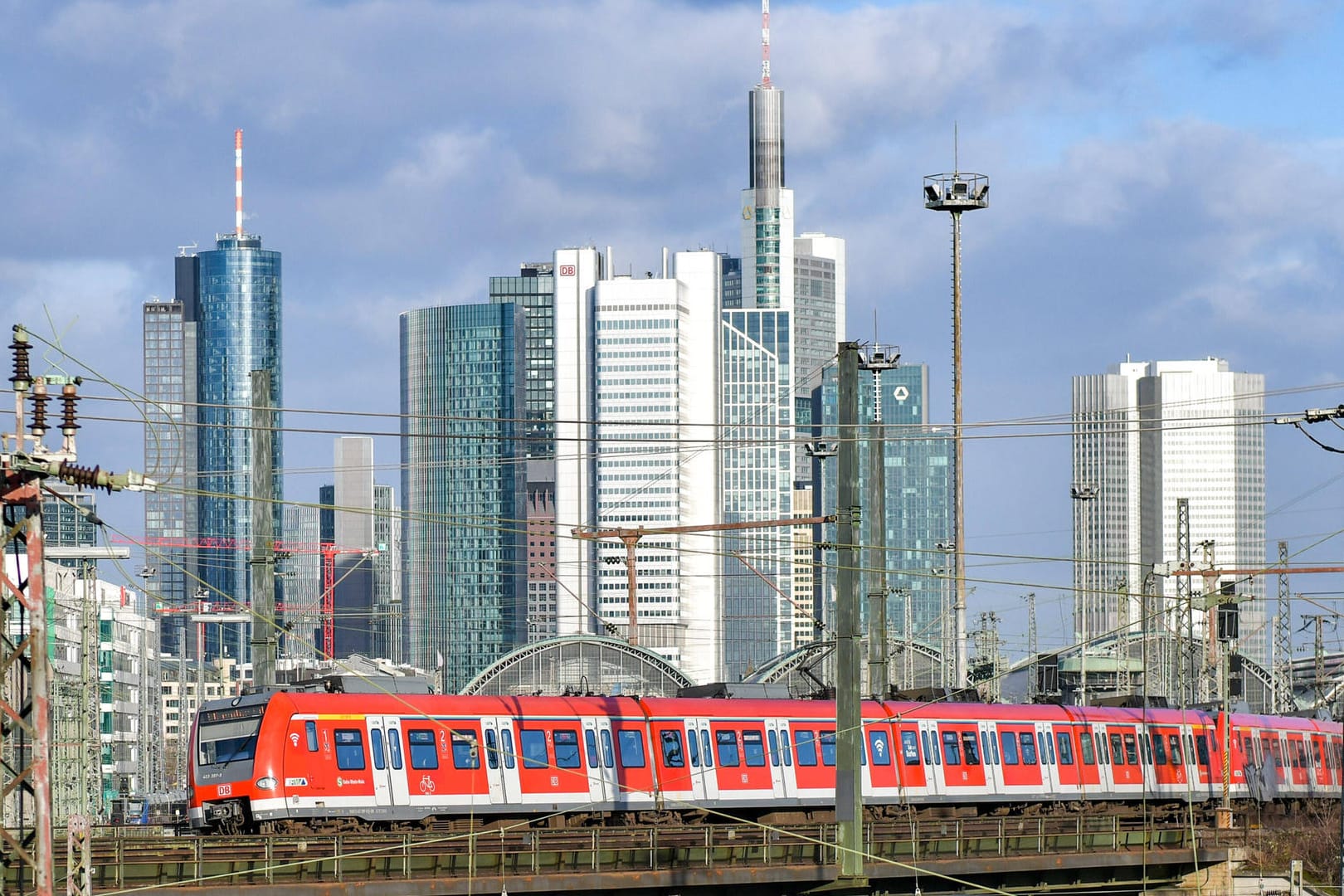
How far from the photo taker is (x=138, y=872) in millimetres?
34312

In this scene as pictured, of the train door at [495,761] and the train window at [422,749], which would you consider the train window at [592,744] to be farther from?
the train window at [422,749]

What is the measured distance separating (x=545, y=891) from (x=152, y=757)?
15849 cm

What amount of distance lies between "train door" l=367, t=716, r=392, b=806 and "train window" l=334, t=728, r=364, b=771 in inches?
9.4

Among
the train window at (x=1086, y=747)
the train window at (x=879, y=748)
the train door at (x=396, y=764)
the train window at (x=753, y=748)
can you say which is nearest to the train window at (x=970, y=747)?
the train window at (x=879, y=748)

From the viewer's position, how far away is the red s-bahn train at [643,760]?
42719mm

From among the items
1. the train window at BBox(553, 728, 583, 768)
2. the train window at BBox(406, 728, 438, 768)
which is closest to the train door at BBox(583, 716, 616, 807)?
the train window at BBox(553, 728, 583, 768)

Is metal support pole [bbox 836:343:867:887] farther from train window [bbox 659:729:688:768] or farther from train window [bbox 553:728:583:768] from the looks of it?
train window [bbox 659:729:688:768]

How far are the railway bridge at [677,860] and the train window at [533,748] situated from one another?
97.0 inches

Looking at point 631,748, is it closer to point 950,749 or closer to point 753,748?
point 753,748

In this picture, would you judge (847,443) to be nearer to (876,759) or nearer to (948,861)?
(948,861)

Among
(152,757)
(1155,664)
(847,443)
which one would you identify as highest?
(847,443)

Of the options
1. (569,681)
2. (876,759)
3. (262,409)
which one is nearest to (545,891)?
(262,409)

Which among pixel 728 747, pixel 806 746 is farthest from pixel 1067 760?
pixel 728 747

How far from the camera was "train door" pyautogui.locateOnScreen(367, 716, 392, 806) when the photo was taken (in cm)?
4325
